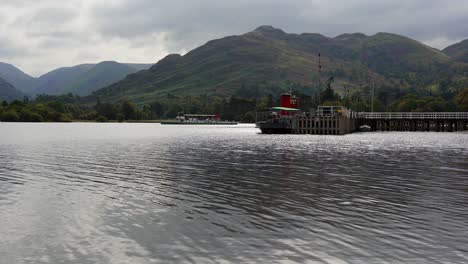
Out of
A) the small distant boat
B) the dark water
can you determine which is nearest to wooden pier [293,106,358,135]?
the small distant boat

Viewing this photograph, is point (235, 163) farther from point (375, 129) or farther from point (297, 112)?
point (375, 129)

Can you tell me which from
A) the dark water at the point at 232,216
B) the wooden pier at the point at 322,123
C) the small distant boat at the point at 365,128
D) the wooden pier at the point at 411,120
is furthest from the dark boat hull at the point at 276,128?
the dark water at the point at 232,216

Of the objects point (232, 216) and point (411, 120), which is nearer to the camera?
point (232, 216)

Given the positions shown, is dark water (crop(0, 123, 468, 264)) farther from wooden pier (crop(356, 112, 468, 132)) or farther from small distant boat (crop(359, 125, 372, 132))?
small distant boat (crop(359, 125, 372, 132))

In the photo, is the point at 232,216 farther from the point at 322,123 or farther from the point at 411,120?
the point at 411,120

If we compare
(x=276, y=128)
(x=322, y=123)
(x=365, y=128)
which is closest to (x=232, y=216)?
(x=276, y=128)

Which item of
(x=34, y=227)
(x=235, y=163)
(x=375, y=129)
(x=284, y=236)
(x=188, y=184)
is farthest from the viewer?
(x=375, y=129)

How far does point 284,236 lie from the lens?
19.0 m

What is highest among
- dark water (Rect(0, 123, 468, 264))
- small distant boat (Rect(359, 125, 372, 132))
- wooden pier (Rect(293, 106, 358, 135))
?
wooden pier (Rect(293, 106, 358, 135))

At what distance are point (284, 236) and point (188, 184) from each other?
16390 millimetres

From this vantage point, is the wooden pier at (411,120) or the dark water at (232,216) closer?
the dark water at (232,216)

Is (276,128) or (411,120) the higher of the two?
(411,120)

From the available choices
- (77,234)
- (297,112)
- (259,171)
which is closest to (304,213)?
(77,234)

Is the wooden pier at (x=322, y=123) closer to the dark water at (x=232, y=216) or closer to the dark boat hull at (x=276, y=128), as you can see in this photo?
the dark boat hull at (x=276, y=128)
